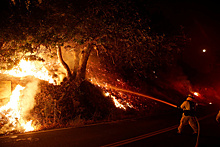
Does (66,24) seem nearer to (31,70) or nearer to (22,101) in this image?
(22,101)

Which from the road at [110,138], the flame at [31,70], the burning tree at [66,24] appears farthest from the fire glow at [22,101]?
the burning tree at [66,24]

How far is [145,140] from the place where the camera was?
7.99 metres

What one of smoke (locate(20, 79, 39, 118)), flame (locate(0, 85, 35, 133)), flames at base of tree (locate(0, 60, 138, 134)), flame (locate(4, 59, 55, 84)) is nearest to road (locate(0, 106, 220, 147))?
flame (locate(0, 85, 35, 133))

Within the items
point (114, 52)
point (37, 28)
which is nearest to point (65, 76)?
point (114, 52)

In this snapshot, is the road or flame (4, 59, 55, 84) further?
flame (4, 59, 55, 84)

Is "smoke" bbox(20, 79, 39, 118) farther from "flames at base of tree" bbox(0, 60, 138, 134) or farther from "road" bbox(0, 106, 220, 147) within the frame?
"road" bbox(0, 106, 220, 147)

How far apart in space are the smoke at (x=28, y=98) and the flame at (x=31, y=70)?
129cm

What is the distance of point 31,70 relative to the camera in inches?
588

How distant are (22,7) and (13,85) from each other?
16.8ft

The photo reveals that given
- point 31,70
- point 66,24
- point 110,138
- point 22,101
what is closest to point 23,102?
point 22,101

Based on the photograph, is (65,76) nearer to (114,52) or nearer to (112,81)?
(114,52)

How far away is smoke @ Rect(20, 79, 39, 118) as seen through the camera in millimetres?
11320

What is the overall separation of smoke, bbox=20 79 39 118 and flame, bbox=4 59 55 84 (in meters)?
1.29

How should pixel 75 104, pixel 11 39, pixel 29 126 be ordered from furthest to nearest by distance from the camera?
1. pixel 75 104
2. pixel 11 39
3. pixel 29 126
